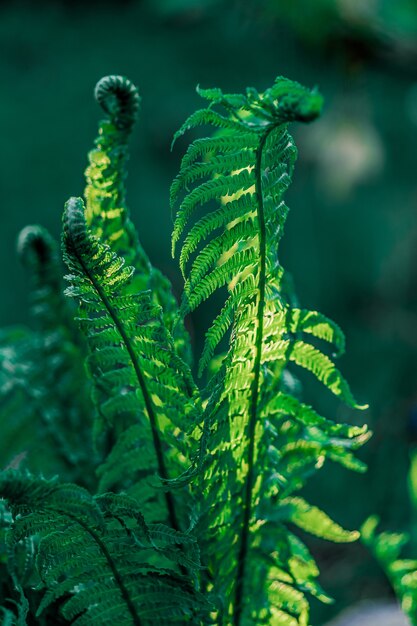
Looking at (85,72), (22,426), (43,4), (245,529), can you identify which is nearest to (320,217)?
(85,72)

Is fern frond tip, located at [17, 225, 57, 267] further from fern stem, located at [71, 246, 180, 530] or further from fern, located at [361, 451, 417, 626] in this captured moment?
fern, located at [361, 451, 417, 626]

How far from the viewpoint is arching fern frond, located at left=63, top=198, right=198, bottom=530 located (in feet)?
1.52

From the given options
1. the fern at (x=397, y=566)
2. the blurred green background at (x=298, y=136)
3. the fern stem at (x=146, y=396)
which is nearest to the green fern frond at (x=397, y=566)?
the fern at (x=397, y=566)

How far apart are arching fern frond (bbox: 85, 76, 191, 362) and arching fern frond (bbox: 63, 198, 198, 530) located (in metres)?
0.05

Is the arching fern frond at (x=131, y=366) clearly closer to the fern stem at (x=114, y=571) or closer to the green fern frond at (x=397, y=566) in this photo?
the fern stem at (x=114, y=571)

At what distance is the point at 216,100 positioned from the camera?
45cm

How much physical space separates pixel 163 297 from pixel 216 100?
8.4 inches

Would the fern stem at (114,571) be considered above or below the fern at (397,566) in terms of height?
below

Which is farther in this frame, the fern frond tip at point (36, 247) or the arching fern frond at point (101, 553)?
the fern frond tip at point (36, 247)

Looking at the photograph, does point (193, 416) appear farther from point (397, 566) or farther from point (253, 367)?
point (397, 566)

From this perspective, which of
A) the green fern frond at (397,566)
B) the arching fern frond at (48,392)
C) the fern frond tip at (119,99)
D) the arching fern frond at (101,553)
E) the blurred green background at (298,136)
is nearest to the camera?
the arching fern frond at (101,553)

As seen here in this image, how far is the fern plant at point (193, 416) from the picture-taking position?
0.47 metres

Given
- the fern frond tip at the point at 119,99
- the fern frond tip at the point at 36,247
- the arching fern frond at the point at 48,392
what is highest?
the fern frond tip at the point at 36,247

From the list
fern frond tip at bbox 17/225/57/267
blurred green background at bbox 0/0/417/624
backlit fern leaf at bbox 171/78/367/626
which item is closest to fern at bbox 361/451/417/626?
backlit fern leaf at bbox 171/78/367/626
